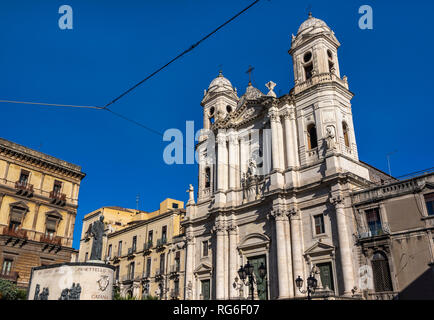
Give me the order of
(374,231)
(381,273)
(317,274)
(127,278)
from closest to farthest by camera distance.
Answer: (381,273) < (374,231) < (317,274) < (127,278)

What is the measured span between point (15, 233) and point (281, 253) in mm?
21380

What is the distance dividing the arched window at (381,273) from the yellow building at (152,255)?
1841 cm

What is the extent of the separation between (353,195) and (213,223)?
516 inches

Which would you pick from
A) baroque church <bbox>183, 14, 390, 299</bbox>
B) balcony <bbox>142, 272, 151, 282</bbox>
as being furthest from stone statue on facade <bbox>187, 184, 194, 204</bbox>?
balcony <bbox>142, 272, 151, 282</bbox>

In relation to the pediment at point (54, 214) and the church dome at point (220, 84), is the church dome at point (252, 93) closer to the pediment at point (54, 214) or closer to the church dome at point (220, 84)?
the church dome at point (220, 84)

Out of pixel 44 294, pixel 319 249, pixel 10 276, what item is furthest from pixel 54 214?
pixel 319 249

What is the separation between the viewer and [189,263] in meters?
34.0

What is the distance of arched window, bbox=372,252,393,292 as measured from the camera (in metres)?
21.7

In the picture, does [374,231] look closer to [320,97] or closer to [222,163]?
[320,97]

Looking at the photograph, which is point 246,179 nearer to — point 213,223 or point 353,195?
point 213,223

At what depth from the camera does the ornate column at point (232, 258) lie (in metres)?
29.1

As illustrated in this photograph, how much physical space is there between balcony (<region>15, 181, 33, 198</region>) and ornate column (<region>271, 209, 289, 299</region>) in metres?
20.9

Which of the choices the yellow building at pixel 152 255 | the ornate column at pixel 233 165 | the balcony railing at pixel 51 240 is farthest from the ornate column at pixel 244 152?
the balcony railing at pixel 51 240
